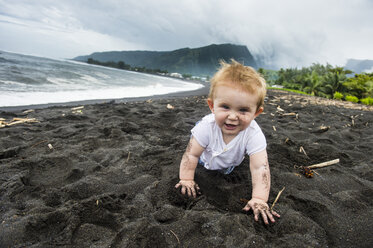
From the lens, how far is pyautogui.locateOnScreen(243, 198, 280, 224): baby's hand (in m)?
1.66

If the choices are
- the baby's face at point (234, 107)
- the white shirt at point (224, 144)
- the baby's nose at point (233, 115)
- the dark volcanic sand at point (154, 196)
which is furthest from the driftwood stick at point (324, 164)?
the baby's nose at point (233, 115)

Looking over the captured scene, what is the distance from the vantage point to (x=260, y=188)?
1872 mm

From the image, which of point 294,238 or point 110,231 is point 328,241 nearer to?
point 294,238

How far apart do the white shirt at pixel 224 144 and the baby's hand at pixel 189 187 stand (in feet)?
1.13

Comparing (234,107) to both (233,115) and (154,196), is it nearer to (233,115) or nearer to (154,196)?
(233,115)

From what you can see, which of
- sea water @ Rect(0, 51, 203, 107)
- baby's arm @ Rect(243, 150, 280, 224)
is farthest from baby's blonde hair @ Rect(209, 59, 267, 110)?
sea water @ Rect(0, 51, 203, 107)

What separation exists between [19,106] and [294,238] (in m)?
7.16

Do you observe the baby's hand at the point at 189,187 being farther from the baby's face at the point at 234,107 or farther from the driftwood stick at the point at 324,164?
the driftwood stick at the point at 324,164

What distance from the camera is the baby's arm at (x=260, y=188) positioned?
1709 millimetres

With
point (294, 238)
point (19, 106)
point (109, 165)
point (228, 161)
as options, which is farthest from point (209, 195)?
point (19, 106)

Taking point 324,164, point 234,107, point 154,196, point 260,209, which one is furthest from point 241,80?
point 324,164

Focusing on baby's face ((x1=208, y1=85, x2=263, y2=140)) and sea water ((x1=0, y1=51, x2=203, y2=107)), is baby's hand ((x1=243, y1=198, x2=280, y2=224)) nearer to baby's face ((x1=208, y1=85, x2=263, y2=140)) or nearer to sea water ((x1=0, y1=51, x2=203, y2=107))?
baby's face ((x1=208, y1=85, x2=263, y2=140))

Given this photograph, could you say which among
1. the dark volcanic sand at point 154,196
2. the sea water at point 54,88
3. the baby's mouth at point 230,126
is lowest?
the sea water at point 54,88

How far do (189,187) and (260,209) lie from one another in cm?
66
